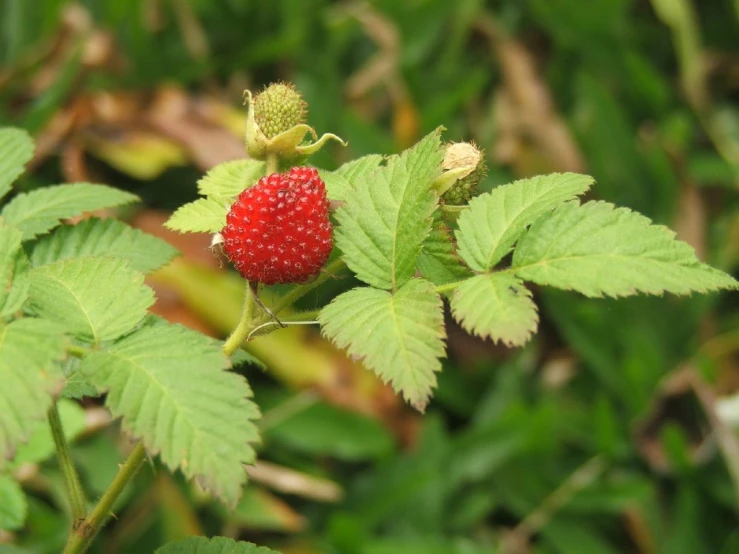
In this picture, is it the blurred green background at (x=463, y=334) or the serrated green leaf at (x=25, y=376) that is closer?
the serrated green leaf at (x=25, y=376)

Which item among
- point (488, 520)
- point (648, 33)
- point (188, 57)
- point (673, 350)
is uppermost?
point (648, 33)

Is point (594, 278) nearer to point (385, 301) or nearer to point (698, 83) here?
point (385, 301)

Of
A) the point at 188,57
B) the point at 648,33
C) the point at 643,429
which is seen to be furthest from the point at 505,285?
the point at 648,33

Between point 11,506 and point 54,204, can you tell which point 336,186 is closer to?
point 54,204

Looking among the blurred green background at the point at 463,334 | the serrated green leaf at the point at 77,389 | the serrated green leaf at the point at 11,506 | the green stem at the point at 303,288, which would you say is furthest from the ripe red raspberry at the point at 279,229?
the blurred green background at the point at 463,334

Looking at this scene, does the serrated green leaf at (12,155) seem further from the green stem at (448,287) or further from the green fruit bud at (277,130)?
the green stem at (448,287)

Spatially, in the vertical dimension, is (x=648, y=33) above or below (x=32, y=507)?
above
